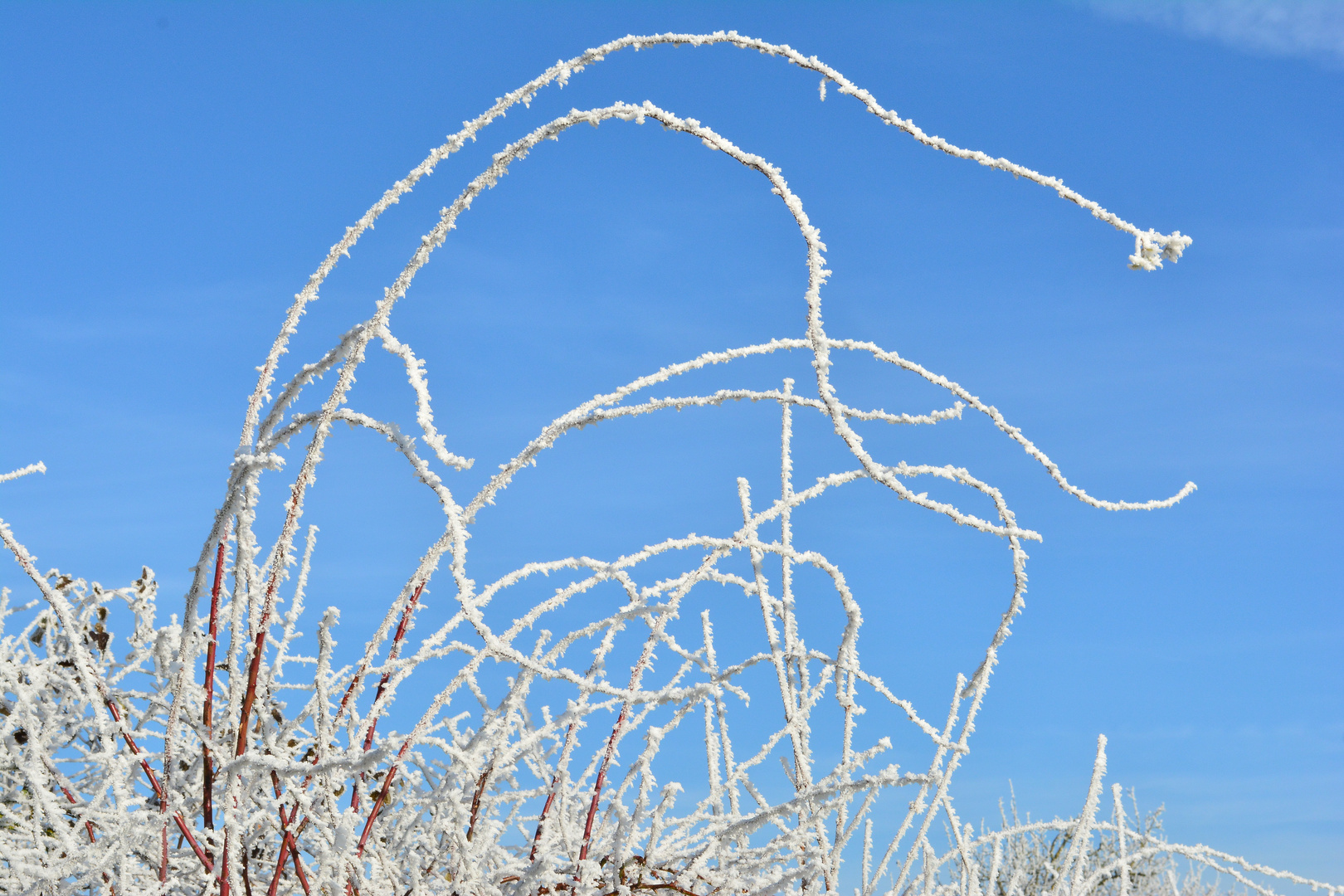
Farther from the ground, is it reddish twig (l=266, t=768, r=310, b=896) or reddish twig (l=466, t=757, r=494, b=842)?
reddish twig (l=466, t=757, r=494, b=842)

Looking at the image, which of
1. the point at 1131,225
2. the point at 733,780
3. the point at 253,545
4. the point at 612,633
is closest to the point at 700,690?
the point at 612,633

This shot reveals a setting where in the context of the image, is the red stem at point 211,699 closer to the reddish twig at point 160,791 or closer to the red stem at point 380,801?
the reddish twig at point 160,791

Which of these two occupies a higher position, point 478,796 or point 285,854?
point 478,796

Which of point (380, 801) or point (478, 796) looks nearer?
point (380, 801)

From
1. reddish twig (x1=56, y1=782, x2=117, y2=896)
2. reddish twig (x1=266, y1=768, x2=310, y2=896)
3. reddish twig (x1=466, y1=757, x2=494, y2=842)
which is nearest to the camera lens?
reddish twig (x1=266, y1=768, x2=310, y2=896)

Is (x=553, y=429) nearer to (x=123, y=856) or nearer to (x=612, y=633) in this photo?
(x=612, y=633)

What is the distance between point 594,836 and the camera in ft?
6.31

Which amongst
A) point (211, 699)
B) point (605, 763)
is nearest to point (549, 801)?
point (605, 763)

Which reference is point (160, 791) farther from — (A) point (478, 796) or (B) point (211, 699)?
(A) point (478, 796)

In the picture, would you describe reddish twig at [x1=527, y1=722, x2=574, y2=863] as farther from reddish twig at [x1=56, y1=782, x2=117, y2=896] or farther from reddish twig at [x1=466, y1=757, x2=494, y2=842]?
reddish twig at [x1=56, y1=782, x2=117, y2=896]

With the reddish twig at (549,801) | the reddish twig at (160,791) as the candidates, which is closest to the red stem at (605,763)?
the reddish twig at (549,801)

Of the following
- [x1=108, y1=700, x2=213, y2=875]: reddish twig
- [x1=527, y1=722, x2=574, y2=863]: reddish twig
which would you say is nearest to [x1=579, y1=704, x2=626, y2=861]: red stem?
[x1=527, y1=722, x2=574, y2=863]: reddish twig

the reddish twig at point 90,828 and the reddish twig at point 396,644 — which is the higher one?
the reddish twig at point 396,644

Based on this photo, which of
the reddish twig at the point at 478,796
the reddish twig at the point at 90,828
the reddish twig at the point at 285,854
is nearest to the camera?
the reddish twig at the point at 285,854
